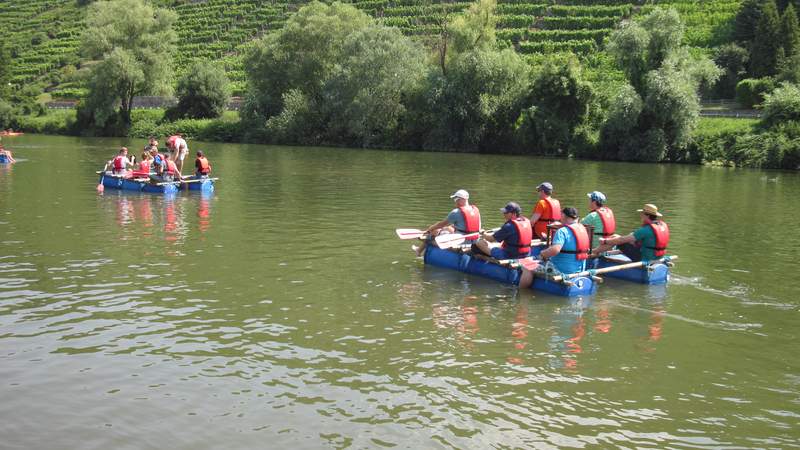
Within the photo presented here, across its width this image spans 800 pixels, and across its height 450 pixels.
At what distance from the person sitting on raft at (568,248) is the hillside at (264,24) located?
2330 inches

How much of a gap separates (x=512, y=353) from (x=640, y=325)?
9.68ft

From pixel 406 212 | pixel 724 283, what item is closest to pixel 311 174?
pixel 406 212

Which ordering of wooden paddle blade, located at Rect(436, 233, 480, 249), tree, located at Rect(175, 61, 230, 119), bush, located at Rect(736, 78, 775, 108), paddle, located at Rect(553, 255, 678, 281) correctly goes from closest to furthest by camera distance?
paddle, located at Rect(553, 255, 678, 281) → wooden paddle blade, located at Rect(436, 233, 480, 249) → bush, located at Rect(736, 78, 775, 108) → tree, located at Rect(175, 61, 230, 119)

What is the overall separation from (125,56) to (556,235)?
222 ft

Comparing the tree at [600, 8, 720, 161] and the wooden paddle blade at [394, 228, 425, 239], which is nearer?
the wooden paddle blade at [394, 228, 425, 239]

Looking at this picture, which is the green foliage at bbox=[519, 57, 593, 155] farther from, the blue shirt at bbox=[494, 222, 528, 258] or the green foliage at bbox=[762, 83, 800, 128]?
the blue shirt at bbox=[494, 222, 528, 258]

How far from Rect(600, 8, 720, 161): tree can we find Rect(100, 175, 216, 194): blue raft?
107ft

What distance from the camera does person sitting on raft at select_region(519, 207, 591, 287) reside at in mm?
14648

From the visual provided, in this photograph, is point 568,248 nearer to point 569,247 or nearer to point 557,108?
point 569,247

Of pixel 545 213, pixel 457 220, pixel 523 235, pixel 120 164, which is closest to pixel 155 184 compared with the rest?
pixel 120 164

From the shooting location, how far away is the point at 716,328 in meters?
13.1

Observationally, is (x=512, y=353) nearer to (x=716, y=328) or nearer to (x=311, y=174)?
(x=716, y=328)

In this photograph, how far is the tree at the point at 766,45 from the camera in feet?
214

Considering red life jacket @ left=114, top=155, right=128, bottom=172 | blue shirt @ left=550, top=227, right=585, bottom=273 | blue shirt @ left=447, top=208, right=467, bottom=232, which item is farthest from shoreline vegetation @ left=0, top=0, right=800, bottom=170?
blue shirt @ left=550, top=227, right=585, bottom=273
